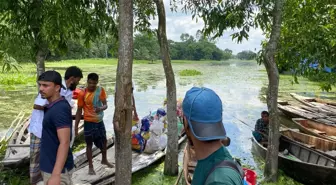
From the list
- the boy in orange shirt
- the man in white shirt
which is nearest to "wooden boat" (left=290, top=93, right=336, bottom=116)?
the boy in orange shirt

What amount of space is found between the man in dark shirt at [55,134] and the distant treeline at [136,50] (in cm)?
153

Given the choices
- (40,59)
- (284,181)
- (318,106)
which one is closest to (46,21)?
(40,59)

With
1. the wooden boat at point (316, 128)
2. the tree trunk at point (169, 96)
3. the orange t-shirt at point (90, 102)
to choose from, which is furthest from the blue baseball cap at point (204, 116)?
the wooden boat at point (316, 128)

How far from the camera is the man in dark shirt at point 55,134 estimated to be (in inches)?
99.9

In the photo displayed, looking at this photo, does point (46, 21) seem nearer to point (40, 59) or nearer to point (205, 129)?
point (40, 59)

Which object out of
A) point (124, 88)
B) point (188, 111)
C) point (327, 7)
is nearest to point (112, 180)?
point (124, 88)

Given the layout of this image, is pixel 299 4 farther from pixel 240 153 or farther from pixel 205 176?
pixel 205 176

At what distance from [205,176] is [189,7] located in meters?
4.64

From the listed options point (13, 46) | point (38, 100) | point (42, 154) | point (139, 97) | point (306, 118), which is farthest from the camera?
point (139, 97)

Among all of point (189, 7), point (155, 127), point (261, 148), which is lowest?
point (261, 148)

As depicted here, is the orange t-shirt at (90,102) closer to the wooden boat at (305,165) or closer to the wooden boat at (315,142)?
the wooden boat at (305,165)

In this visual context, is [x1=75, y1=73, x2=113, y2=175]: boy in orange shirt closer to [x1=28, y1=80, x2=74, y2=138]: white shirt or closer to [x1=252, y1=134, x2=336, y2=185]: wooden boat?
[x1=28, y1=80, x2=74, y2=138]: white shirt

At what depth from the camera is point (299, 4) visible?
5.56 meters

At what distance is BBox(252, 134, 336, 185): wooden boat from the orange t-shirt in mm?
3667
